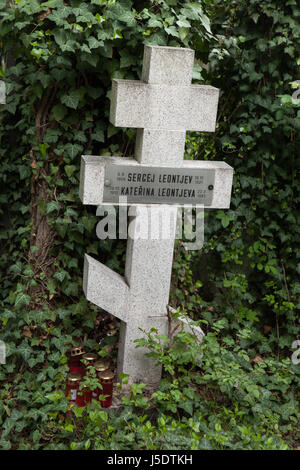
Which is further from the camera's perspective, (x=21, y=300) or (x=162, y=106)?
(x=21, y=300)

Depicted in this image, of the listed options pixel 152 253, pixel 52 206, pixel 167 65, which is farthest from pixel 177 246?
pixel 167 65

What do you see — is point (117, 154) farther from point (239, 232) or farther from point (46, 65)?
point (239, 232)

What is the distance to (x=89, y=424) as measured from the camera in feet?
11.3

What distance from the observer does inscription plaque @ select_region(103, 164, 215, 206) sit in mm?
3570

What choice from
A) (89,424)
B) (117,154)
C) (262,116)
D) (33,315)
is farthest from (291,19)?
(89,424)

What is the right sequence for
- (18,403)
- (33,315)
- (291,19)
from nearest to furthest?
(18,403), (33,315), (291,19)

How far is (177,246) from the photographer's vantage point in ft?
14.4

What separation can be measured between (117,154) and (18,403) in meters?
A: 1.77

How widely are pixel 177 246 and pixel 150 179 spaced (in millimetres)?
894

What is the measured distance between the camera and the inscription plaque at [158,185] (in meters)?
3.57

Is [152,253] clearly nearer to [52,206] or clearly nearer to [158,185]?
[158,185]

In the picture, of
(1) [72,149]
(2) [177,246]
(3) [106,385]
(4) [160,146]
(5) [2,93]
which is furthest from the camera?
(2) [177,246]

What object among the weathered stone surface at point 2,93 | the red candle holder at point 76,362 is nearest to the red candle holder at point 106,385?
the red candle holder at point 76,362

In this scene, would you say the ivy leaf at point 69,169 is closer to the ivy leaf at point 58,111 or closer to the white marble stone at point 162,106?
the ivy leaf at point 58,111
